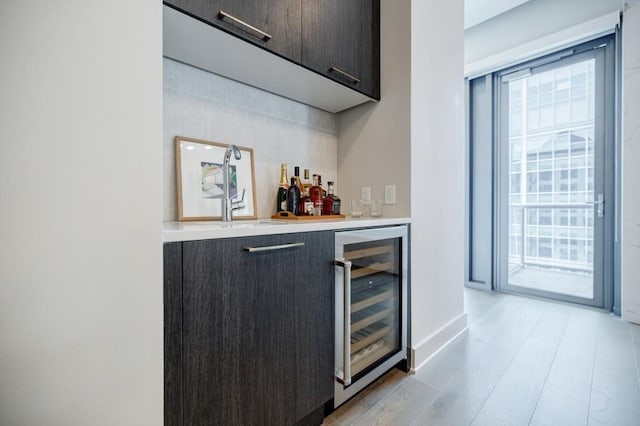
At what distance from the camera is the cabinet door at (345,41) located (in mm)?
1451

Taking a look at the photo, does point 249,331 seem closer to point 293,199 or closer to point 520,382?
point 293,199

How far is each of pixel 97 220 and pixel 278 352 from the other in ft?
2.38

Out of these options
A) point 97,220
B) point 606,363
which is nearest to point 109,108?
point 97,220

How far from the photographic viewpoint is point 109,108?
2.35ft

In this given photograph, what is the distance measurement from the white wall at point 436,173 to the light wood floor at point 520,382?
198 mm

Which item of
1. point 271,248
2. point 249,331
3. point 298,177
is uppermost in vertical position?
point 298,177

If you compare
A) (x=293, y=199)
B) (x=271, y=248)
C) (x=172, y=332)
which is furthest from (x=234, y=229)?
(x=293, y=199)

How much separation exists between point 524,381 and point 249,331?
61.2 inches

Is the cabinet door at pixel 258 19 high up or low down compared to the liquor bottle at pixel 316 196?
up

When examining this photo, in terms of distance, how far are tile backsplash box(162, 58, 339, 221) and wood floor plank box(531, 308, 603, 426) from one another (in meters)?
1.64

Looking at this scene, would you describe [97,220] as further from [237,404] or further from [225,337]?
[237,404]

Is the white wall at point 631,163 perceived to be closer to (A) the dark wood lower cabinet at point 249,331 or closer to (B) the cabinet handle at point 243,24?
(A) the dark wood lower cabinet at point 249,331

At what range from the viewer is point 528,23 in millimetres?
3000

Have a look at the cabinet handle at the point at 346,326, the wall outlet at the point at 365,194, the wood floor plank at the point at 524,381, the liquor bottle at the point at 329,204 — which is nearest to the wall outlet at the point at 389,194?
the wall outlet at the point at 365,194
